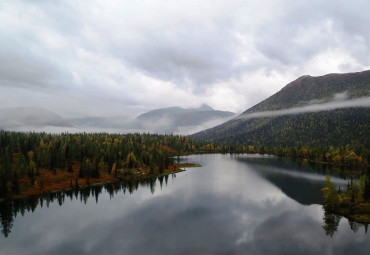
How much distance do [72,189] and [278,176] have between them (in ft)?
399

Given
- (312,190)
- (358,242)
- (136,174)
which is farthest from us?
(136,174)

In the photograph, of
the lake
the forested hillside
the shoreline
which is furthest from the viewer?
the forested hillside

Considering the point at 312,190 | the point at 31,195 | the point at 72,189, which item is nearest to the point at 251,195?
the point at 312,190

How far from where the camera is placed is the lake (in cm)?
6281

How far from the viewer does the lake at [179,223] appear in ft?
206

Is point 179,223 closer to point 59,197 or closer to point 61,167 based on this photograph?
point 59,197

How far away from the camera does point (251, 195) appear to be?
4660 inches

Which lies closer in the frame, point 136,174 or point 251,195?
point 251,195

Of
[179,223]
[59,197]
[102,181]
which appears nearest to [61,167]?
[102,181]

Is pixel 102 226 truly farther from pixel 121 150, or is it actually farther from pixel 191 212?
pixel 121 150

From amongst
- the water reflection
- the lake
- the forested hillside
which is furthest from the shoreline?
the lake

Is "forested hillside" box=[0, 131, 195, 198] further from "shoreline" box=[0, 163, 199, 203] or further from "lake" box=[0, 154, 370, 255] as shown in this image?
"lake" box=[0, 154, 370, 255]

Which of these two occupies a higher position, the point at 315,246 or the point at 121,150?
the point at 121,150

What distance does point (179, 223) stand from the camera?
79875 millimetres
